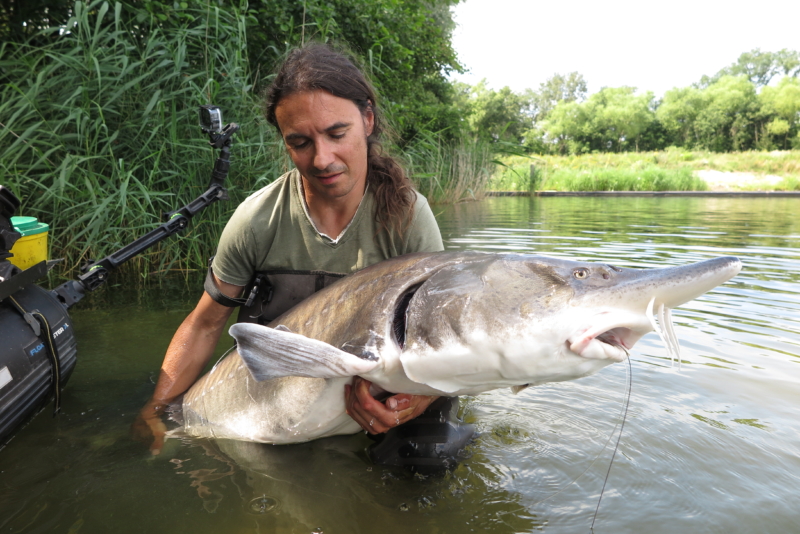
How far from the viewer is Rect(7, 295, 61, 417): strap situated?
201 centimetres

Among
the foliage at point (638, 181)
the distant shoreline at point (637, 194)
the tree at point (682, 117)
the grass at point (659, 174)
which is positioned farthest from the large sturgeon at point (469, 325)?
the tree at point (682, 117)

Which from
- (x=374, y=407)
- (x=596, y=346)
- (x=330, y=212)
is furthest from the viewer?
(x=330, y=212)

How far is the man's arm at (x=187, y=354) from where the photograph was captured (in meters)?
2.34

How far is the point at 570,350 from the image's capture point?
135cm

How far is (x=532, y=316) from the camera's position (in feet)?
4.47

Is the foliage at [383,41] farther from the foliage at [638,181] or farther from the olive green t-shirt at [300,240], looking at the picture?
the foliage at [638,181]

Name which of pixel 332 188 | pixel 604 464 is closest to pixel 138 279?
pixel 332 188

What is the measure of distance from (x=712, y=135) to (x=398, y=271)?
53023mm

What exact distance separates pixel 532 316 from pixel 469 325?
0.16 meters

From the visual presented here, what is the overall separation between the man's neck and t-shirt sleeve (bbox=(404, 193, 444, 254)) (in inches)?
9.2

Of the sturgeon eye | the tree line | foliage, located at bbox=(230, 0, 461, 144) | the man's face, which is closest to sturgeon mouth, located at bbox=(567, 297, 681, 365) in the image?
the sturgeon eye

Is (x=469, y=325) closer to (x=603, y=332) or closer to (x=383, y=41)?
(x=603, y=332)

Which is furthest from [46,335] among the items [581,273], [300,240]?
[581,273]

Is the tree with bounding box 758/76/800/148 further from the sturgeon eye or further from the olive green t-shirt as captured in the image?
the sturgeon eye
